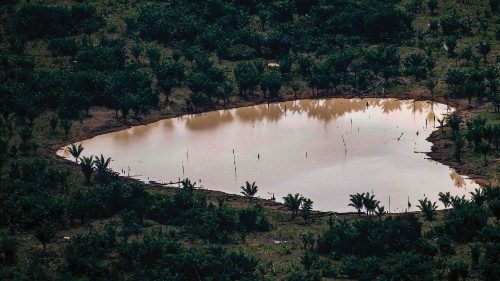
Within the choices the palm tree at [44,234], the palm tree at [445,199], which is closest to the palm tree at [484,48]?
the palm tree at [445,199]

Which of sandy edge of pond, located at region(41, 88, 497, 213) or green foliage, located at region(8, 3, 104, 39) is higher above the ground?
green foliage, located at region(8, 3, 104, 39)

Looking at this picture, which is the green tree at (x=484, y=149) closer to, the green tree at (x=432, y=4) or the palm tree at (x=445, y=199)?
the palm tree at (x=445, y=199)

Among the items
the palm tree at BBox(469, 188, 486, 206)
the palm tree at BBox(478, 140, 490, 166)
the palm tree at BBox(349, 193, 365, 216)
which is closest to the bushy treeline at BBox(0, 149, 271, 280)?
the palm tree at BBox(349, 193, 365, 216)

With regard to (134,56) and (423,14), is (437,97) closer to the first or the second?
(423,14)

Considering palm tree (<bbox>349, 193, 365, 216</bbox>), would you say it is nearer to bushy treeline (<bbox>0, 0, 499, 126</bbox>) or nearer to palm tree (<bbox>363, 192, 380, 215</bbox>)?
palm tree (<bbox>363, 192, 380, 215</bbox>)

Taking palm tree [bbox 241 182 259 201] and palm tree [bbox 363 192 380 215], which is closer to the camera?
palm tree [bbox 363 192 380 215]

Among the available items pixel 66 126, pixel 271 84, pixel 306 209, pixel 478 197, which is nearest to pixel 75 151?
pixel 66 126
